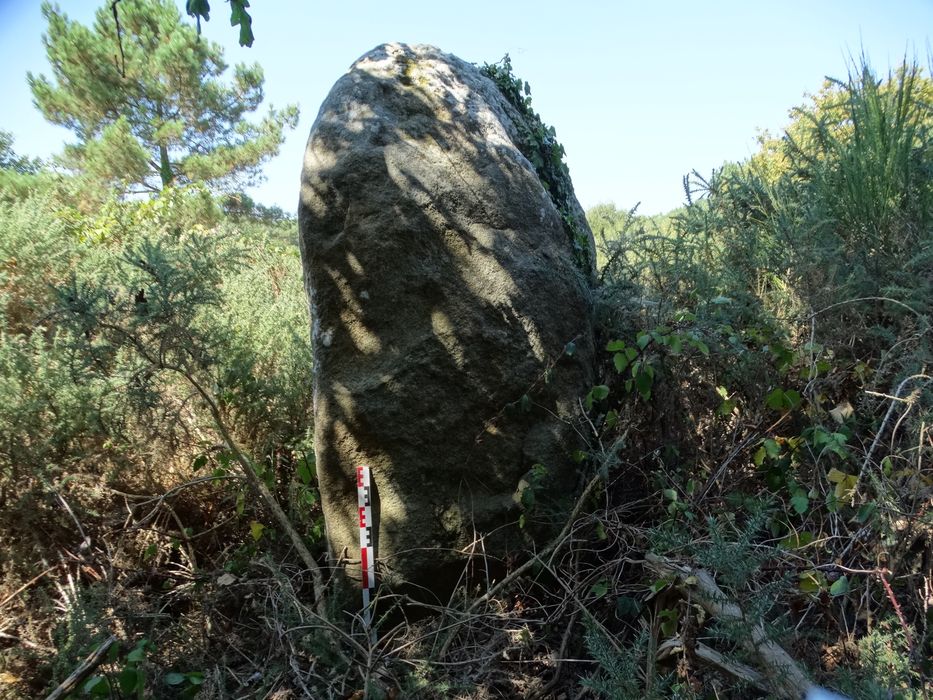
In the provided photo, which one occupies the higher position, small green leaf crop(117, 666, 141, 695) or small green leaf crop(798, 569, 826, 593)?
Result: small green leaf crop(117, 666, 141, 695)

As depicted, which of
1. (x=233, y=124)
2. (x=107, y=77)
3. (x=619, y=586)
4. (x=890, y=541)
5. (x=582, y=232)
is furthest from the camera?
(x=233, y=124)

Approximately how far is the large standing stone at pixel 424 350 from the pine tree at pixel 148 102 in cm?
1275

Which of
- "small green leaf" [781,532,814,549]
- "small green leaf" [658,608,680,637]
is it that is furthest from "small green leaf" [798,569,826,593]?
"small green leaf" [658,608,680,637]

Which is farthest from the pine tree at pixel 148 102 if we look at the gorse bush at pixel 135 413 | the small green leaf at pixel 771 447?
the small green leaf at pixel 771 447

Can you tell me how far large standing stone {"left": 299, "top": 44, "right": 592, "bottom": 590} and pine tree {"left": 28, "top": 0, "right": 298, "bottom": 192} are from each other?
41.8 feet

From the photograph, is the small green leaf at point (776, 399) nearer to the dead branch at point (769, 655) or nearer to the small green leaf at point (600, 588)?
the dead branch at point (769, 655)

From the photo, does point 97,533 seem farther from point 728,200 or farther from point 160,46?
point 160,46

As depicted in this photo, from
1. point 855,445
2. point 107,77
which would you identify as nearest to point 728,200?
point 855,445

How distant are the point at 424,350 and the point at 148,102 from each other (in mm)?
16325

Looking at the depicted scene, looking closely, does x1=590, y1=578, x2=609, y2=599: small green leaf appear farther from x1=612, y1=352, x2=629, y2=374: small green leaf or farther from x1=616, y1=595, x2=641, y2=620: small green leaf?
x1=612, y1=352, x2=629, y2=374: small green leaf

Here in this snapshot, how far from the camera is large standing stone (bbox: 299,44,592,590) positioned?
10.4 ft

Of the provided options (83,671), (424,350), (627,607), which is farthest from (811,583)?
(83,671)

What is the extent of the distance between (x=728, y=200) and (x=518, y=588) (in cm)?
286

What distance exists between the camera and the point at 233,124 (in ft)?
58.7
